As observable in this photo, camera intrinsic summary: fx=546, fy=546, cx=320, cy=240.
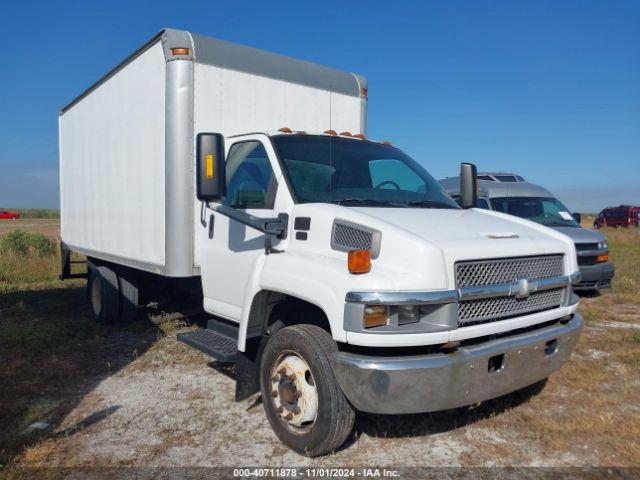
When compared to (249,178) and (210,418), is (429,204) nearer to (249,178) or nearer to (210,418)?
(249,178)

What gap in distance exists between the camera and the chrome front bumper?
3.19 m

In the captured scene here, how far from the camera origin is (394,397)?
3.21 metres

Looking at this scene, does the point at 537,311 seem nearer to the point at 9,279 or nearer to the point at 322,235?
the point at 322,235

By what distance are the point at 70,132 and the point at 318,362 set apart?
22.4ft

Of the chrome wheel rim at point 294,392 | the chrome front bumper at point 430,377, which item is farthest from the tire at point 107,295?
the chrome front bumper at point 430,377

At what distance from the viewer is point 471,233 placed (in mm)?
3754

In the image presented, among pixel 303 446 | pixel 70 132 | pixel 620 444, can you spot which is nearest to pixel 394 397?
pixel 303 446

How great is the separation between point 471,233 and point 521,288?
0.49 m

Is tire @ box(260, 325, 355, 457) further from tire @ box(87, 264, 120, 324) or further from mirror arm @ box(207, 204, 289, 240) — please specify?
tire @ box(87, 264, 120, 324)

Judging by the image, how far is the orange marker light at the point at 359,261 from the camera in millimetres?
3295

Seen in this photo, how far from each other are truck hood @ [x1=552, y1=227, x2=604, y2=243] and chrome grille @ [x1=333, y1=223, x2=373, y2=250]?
7308 mm

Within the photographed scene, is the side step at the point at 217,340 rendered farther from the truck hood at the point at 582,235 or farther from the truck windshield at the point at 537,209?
the truck windshield at the point at 537,209

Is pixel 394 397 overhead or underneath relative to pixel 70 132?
underneath

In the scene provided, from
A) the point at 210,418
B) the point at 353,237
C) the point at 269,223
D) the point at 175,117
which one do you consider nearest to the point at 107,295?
the point at 175,117
